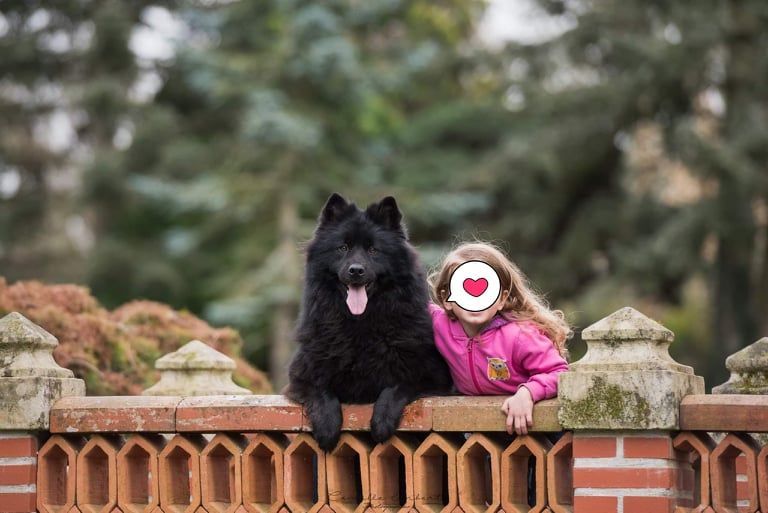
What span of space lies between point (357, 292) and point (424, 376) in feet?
1.65

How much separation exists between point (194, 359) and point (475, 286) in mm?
2090

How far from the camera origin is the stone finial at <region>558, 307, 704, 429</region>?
4.35 meters

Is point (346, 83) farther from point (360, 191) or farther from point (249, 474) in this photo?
point (249, 474)

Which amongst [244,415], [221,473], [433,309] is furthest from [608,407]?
[221,473]

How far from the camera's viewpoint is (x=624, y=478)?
14.5 ft

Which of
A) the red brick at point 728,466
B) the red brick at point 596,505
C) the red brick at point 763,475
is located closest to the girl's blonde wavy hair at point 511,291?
the red brick at point 596,505

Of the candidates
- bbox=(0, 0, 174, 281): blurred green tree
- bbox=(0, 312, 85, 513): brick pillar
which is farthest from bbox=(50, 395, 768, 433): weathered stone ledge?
bbox=(0, 0, 174, 281): blurred green tree

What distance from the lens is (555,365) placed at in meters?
4.77

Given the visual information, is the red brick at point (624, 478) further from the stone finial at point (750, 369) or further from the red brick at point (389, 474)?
the stone finial at point (750, 369)

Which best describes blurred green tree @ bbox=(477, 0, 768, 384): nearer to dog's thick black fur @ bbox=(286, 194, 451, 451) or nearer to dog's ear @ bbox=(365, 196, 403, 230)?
dog's ear @ bbox=(365, 196, 403, 230)

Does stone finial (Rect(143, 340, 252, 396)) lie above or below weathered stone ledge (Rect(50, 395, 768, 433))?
above

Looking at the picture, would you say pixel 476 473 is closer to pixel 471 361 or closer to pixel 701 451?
pixel 471 361

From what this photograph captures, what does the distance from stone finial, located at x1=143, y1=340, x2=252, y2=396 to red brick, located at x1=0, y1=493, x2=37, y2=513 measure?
3.66ft

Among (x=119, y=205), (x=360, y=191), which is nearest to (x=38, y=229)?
(x=119, y=205)
